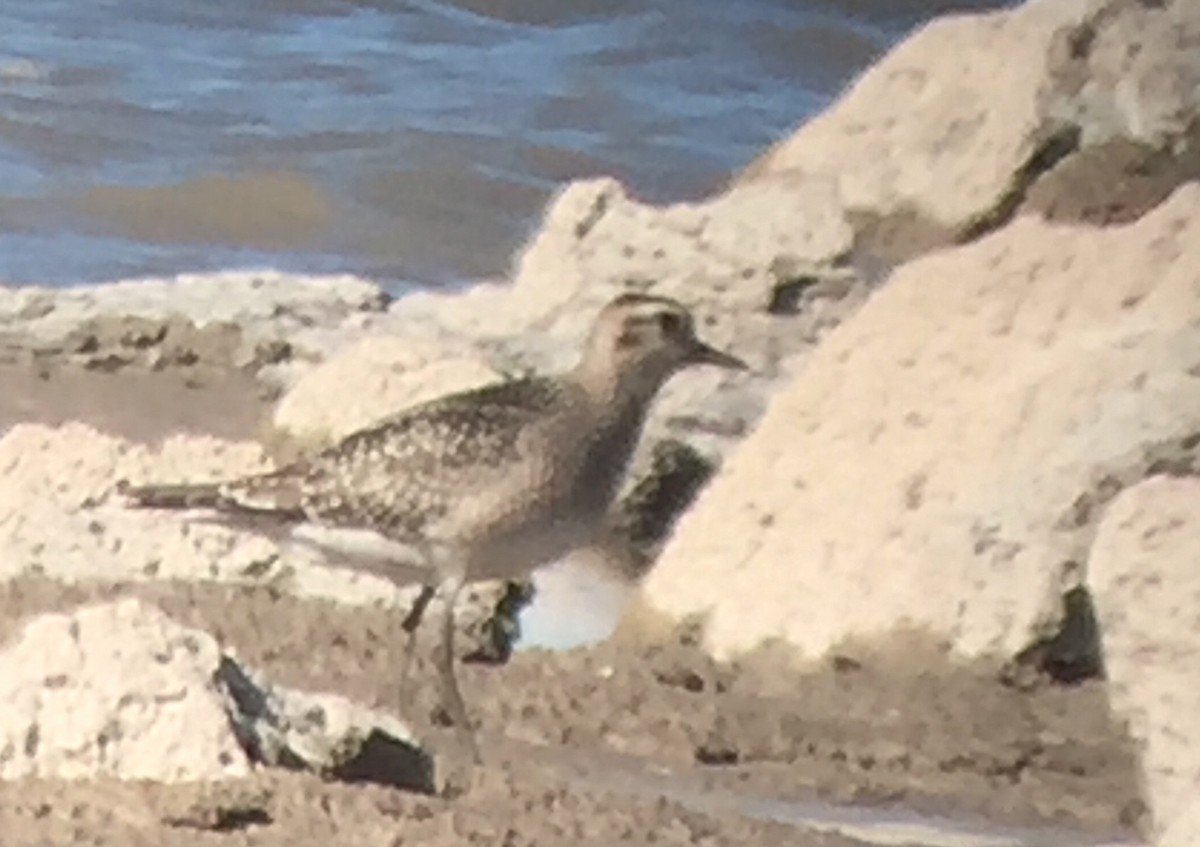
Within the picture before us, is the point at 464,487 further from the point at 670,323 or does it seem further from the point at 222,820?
the point at 222,820

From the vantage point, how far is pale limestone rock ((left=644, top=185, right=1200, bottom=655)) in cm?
538

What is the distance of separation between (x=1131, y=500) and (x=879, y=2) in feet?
7.57

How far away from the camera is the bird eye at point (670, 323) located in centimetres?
531

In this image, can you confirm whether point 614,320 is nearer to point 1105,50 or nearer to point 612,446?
point 612,446

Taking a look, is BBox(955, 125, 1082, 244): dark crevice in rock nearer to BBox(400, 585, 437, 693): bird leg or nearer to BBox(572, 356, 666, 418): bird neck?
BBox(572, 356, 666, 418): bird neck

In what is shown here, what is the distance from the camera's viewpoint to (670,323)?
533 cm

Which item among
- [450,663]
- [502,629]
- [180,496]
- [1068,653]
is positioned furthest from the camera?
[502,629]

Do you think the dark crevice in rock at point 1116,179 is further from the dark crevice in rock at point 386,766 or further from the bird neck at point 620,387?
the dark crevice in rock at point 386,766

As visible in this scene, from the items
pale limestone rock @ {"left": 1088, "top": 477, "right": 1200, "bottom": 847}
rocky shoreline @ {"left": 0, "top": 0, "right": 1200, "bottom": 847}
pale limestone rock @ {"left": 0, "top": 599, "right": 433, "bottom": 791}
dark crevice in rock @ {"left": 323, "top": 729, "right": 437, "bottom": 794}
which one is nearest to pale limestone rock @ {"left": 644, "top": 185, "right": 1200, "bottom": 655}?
rocky shoreline @ {"left": 0, "top": 0, "right": 1200, "bottom": 847}

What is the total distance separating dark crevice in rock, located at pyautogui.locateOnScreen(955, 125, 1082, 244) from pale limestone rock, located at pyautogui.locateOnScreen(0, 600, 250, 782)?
9.25ft

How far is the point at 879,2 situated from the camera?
253 inches

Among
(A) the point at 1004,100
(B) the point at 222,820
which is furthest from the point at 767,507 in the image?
(B) the point at 222,820

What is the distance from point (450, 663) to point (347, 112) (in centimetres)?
166

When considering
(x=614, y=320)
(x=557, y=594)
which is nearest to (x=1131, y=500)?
(x=614, y=320)
